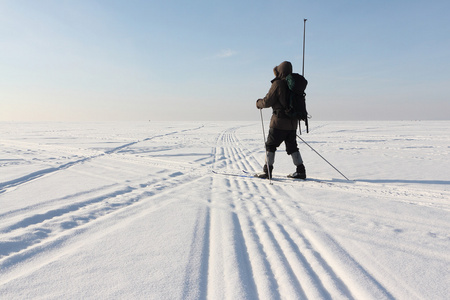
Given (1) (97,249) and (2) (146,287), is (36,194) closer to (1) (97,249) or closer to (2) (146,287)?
(1) (97,249)

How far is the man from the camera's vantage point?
3.98 m

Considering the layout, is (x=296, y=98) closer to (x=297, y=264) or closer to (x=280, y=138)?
(x=280, y=138)

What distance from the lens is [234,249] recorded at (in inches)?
71.2

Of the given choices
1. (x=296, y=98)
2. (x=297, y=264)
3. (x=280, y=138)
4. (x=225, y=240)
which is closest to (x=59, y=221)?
(x=225, y=240)

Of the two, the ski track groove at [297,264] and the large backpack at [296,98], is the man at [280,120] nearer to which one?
the large backpack at [296,98]

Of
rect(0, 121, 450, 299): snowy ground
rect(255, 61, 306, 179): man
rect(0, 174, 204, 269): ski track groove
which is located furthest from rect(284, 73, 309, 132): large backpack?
rect(0, 174, 204, 269): ski track groove

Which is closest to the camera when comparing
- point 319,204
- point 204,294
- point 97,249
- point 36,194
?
point 204,294

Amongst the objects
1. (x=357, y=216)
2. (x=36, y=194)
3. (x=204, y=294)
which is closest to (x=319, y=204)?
(x=357, y=216)

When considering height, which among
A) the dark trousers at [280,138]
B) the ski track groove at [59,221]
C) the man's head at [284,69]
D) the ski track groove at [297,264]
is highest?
the man's head at [284,69]

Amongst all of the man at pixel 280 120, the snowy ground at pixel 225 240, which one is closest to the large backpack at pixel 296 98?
the man at pixel 280 120

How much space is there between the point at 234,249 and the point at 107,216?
Answer: 4.59ft

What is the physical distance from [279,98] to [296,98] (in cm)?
28

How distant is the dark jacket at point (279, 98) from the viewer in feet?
13.0

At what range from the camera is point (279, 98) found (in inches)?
158
